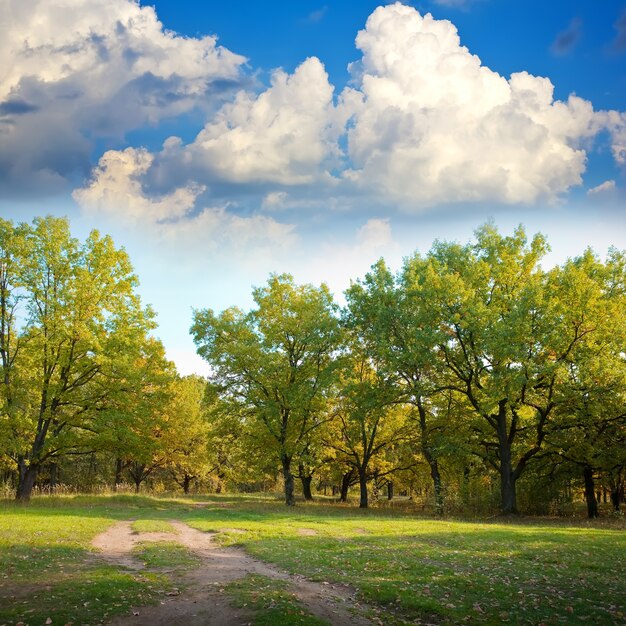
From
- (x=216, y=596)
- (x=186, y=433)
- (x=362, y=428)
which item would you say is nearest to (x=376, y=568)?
(x=216, y=596)

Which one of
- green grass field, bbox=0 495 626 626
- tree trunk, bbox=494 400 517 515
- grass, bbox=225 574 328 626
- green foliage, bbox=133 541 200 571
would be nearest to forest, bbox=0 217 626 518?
tree trunk, bbox=494 400 517 515

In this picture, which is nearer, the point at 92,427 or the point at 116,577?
the point at 116,577

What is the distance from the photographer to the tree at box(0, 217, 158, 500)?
105 feet

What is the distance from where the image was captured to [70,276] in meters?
34.3

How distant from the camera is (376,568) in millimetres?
14617

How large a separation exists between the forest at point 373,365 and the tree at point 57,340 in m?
0.11

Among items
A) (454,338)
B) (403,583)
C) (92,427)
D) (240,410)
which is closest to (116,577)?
(403,583)

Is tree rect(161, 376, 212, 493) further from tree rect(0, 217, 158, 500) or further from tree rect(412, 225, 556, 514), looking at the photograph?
tree rect(412, 225, 556, 514)

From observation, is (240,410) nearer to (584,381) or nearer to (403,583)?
(584,381)

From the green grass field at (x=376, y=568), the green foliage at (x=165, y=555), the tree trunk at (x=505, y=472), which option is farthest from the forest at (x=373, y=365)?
the green foliage at (x=165, y=555)

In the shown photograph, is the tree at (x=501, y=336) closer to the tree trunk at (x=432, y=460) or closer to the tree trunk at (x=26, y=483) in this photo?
the tree trunk at (x=432, y=460)

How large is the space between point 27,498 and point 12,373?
8.14 m

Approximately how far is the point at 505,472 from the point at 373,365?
47.7 ft

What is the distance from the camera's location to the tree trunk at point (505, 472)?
32.7m
